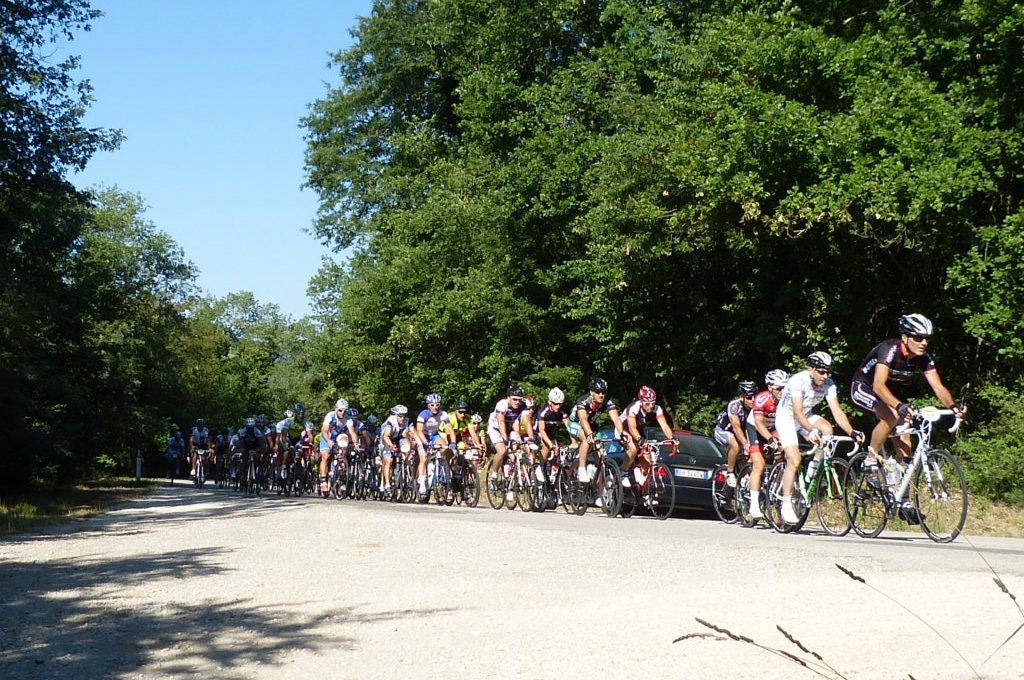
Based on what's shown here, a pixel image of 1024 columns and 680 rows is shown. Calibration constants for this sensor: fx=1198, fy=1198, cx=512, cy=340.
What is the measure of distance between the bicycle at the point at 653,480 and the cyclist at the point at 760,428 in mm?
2378

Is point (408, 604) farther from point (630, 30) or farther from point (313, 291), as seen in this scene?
point (313, 291)

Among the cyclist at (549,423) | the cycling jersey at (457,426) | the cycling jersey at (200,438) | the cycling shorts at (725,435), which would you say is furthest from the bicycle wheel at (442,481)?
the cycling jersey at (200,438)

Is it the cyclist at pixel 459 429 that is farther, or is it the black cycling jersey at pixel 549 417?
the cyclist at pixel 459 429

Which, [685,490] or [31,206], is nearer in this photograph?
[685,490]

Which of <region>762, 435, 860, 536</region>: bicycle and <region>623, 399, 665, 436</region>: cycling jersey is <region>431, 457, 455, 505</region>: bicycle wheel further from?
<region>762, 435, 860, 536</region>: bicycle

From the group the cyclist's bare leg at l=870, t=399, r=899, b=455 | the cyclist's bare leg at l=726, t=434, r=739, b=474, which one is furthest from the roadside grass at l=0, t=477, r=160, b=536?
the cyclist's bare leg at l=870, t=399, r=899, b=455

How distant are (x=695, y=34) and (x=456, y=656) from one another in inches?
918

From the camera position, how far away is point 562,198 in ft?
104

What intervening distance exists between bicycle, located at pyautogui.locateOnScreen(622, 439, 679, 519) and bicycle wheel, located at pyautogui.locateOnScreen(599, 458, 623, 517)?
0.22 m

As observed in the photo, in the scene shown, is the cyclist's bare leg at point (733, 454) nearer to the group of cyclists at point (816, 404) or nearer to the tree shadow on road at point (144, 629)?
the group of cyclists at point (816, 404)

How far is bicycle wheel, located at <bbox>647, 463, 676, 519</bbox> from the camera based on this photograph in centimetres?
1820

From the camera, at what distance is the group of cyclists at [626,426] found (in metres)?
12.2

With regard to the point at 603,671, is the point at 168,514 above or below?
above

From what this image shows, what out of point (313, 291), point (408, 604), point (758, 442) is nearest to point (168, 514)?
point (758, 442)
